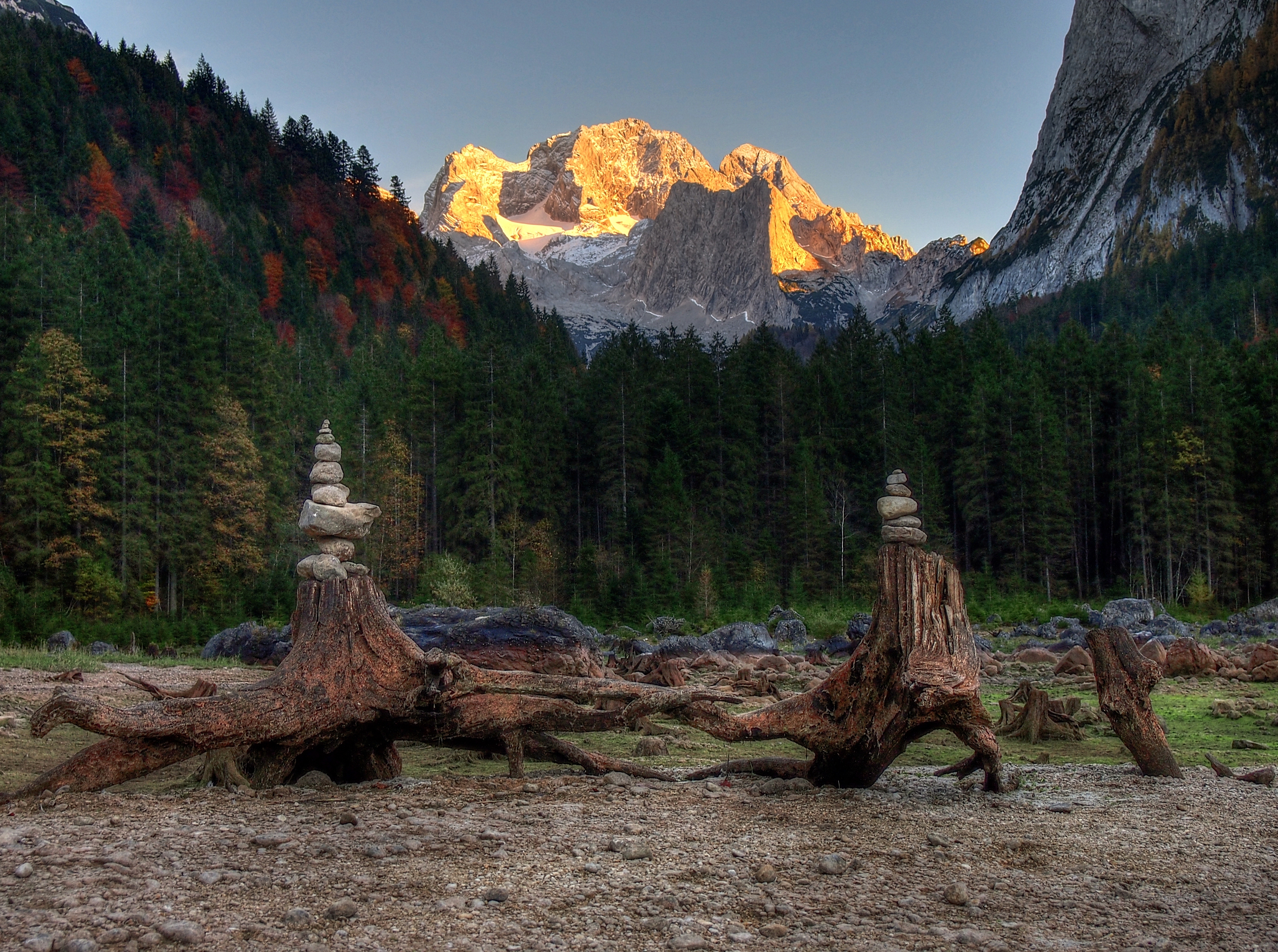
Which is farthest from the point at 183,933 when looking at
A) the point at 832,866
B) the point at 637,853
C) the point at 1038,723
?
the point at 1038,723

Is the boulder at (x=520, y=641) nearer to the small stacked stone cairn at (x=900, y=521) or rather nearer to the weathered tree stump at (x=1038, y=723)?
the weathered tree stump at (x=1038, y=723)

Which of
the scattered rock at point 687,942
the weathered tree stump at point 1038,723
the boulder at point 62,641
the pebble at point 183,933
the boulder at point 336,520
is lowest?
the boulder at point 62,641

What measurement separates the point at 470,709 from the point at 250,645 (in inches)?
696

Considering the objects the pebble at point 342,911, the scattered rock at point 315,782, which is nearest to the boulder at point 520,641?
the scattered rock at point 315,782

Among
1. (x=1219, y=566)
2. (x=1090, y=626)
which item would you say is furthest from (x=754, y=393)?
(x=1090, y=626)

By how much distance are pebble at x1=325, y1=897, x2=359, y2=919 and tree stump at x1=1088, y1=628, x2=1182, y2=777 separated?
635 centimetres

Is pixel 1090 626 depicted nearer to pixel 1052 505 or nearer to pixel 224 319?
pixel 1052 505

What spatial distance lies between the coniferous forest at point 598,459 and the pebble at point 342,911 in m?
24.8

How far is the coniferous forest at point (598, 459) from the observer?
125 ft

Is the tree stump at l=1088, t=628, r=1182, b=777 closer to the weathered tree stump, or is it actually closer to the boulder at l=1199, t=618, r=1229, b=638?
the weathered tree stump

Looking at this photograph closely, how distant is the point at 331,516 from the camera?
8.65m

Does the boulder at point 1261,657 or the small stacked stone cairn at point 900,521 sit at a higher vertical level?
the small stacked stone cairn at point 900,521

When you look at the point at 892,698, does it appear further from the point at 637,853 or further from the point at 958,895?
the point at 637,853

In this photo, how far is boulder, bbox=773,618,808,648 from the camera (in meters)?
29.7
